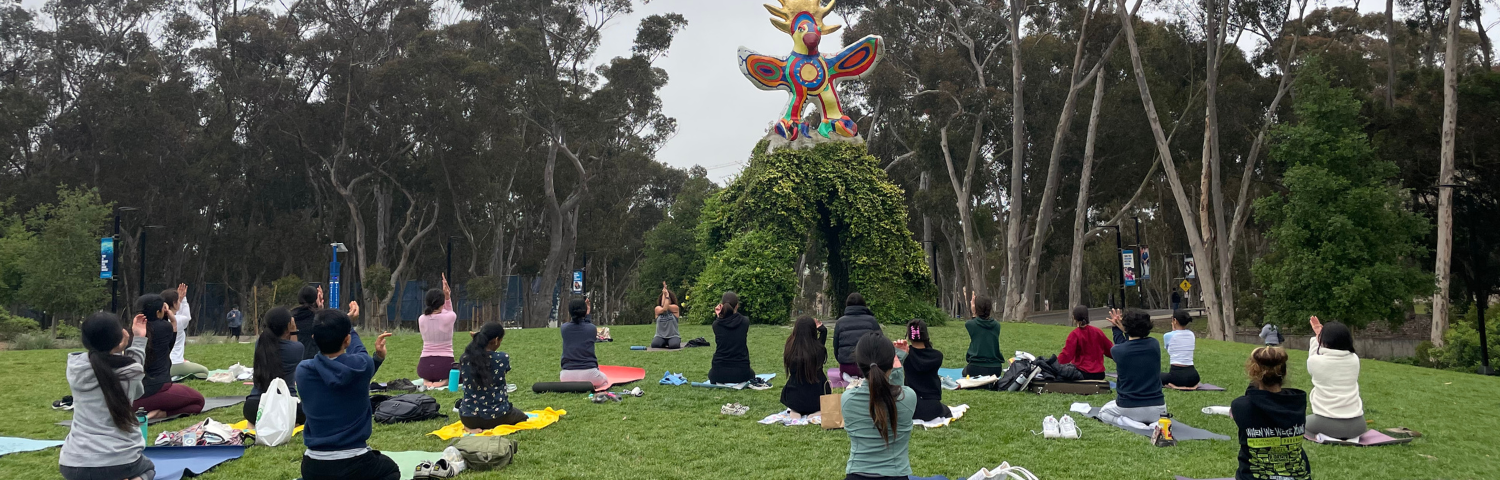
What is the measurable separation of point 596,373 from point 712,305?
10886 mm

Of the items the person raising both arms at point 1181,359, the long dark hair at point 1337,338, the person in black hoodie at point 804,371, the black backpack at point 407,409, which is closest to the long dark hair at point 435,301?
the black backpack at point 407,409

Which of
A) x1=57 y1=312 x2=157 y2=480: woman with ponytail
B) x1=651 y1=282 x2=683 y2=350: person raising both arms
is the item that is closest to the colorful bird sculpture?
x1=651 y1=282 x2=683 y2=350: person raising both arms

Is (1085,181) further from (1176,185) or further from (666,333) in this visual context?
(666,333)

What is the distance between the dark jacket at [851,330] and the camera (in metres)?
9.60

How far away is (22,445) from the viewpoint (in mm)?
7680

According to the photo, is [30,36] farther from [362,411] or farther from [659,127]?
[362,411]

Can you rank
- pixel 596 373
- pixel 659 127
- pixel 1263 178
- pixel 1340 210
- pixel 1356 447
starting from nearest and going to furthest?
1. pixel 1356 447
2. pixel 596 373
3. pixel 1340 210
4. pixel 1263 178
5. pixel 659 127

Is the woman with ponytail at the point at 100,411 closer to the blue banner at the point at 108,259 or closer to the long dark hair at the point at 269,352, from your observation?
the long dark hair at the point at 269,352

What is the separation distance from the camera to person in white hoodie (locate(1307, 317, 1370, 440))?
7645 millimetres

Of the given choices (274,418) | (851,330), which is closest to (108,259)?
(274,418)

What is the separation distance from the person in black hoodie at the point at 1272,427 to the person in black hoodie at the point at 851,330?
14.4ft

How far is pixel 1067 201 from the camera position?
126ft

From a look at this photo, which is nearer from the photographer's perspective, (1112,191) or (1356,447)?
(1356,447)

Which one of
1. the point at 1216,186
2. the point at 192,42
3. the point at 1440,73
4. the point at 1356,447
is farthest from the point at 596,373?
the point at 192,42
